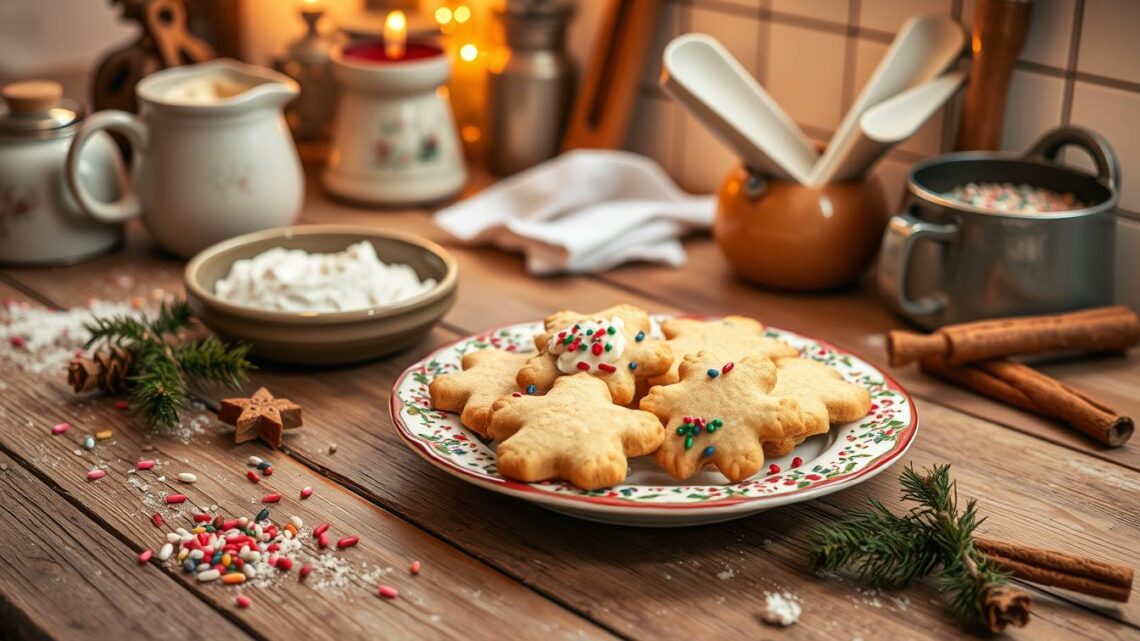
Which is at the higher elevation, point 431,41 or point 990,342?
point 431,41

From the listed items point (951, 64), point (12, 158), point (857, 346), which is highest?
point (951, 64)

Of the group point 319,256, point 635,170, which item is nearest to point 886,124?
point 635,170

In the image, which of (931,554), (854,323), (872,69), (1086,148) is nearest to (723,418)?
(931,554)

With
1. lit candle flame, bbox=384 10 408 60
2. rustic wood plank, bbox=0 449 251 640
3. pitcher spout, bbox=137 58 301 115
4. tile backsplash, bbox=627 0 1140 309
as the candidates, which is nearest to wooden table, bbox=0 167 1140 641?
rustic wood plank, bbox=0 449 251 640

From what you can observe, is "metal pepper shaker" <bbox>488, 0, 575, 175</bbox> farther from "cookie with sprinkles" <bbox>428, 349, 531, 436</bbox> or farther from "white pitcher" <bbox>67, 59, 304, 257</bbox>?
"cookie with sprinkles" <bbox>428, 349, 531, 436</bbox>

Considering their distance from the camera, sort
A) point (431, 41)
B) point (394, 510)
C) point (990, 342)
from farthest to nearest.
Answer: point (431, 41)
point (990, 342)
point (394, 510)

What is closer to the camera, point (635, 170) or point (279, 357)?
point (279, 357)

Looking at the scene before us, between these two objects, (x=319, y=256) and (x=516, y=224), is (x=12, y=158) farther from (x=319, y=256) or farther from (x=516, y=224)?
(x=516, y=224)

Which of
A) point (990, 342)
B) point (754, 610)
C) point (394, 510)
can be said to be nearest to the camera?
point (754, 610)

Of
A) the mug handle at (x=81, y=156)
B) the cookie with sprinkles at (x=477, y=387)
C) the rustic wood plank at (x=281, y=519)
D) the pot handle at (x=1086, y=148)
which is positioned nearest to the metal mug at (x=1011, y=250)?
the pot handle at (x=1086, y=148)
